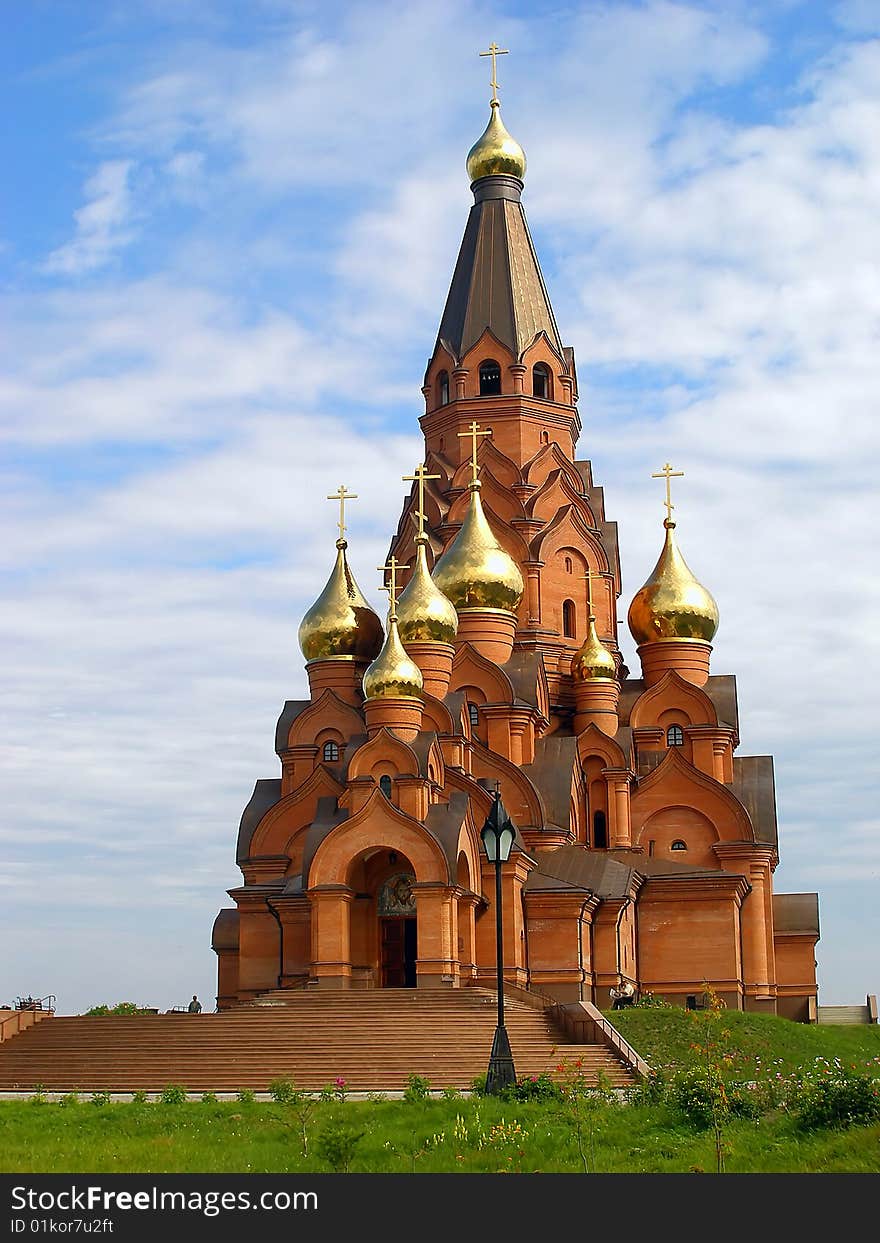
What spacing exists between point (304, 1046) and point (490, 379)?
57.6 ft

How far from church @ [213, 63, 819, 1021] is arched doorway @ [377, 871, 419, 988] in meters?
0.04

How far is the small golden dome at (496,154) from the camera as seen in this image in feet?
121

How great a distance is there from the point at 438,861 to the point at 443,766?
8.40ft

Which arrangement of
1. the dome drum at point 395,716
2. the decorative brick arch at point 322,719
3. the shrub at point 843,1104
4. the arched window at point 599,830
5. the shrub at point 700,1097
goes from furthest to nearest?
the arched window at point 599,830, the decorative brick arch at point 322,719, the dome drum at point 395,716, the shrub at point 700,1097, the shrub at point 843,1104

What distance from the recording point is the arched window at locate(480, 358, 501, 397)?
35188 millimetres

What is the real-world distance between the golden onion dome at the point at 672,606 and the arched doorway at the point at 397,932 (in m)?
8.99

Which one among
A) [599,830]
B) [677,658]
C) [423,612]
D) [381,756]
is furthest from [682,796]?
[381,756]

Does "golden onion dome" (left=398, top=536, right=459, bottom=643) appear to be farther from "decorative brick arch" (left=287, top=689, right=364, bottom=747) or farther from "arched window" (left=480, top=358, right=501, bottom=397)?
"arched window" (left=480, top=358, right=501, bottom=397)

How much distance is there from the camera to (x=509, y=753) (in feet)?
101

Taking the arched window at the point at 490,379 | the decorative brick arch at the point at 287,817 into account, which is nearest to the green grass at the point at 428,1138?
the decorative brick arch at the point at 287,817

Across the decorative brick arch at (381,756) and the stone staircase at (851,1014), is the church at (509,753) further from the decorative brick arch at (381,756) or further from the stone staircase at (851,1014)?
the stone staircase at (851,1014)

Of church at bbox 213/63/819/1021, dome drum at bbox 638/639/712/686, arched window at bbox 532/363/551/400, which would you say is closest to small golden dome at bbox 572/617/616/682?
church at bbox 213/63/819/1021
